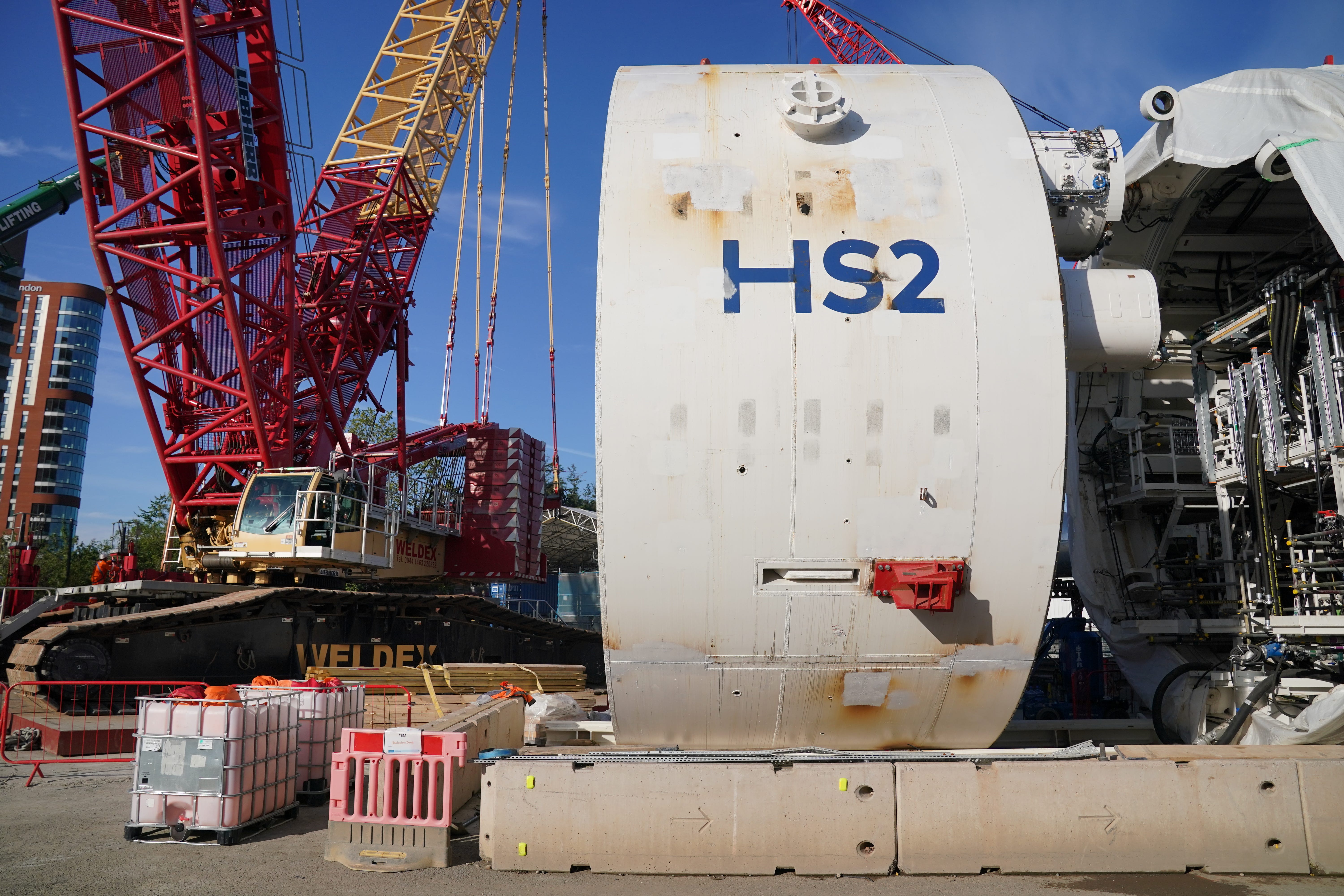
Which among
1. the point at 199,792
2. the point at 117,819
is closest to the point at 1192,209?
the point at 199,792

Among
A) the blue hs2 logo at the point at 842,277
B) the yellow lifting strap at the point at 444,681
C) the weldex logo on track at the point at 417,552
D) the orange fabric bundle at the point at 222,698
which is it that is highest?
the blue hs2 logo at the point at 842,277

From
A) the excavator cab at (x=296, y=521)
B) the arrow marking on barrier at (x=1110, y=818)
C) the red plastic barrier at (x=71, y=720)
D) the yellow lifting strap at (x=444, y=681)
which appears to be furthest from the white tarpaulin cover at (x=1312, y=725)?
the excavator cab at (x=296, y=521)

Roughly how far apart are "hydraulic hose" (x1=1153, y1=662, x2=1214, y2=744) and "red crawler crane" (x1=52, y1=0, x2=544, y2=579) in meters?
18.5

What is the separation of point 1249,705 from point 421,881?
888 centimetres

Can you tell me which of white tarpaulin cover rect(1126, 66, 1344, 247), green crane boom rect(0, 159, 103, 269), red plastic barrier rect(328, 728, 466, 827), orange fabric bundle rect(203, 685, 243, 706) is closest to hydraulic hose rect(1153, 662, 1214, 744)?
Answer: white tarpaulin cover rect(1126, 66, 1344, 247)

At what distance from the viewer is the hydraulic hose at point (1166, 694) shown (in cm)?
1137

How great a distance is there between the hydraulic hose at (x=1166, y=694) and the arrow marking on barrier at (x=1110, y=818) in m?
5.93

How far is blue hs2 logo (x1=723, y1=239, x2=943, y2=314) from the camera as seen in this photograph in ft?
22.6

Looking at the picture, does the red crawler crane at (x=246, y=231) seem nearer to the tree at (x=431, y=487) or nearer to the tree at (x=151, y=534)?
the tree at (x=431, y=487)

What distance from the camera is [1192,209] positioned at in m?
11.4

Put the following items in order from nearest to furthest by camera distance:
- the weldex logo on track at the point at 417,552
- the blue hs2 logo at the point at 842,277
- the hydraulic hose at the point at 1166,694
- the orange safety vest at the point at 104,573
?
the blue hs2 logo at the point at 842,277, the hydraulic hose at the point at 1166,694, the orange safety vest at the point at 104,573, the weldex logo on track at the point at 417,552

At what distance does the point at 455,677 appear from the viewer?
13.2 m

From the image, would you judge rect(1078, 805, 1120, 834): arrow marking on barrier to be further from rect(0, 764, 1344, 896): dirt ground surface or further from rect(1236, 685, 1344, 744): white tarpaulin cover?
rect(1236, 685, 1344, 744): white tarpaulin cover

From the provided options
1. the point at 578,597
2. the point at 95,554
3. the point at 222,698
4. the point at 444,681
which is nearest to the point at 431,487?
the point at 444,681
